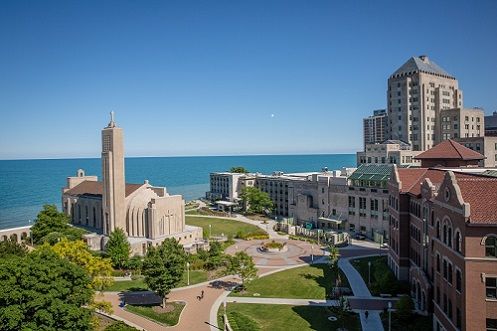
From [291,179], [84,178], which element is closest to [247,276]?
[291,179]

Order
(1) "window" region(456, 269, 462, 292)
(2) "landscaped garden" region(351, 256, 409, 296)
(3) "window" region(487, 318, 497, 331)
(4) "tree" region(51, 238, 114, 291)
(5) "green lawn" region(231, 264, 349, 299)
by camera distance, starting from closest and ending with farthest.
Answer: (3) "window" region(487, 318, 497, 331) < (1) "window" region(456, 269, 462, 292) < (4) "tree" region(51, 238, 114, 291) < (2) "landscaped garden" region(351, 256, 409, 296) < (5) "green lawn" region(231, 264, 349, 299)

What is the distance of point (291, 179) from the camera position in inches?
4257

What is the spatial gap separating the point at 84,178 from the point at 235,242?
4913 cm

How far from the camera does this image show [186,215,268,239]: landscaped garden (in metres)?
86.7

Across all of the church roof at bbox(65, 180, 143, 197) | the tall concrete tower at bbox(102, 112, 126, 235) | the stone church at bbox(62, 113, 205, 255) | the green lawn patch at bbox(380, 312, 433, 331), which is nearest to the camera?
the green lawn patch at bbox(380, 312, 433, 331)

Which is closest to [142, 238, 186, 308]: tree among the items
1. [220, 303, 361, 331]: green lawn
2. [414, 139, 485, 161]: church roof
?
[220, 303, 361, 331]: green lawn

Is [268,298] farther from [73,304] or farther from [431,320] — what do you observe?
[73,304]

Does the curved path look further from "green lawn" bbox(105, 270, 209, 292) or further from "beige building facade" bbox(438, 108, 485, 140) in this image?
"beige building facade" bbox(438, 108, 485, 140)

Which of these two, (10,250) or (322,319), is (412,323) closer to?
(322,319)

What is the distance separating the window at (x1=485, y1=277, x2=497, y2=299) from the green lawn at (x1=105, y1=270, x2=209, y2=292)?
118 ft

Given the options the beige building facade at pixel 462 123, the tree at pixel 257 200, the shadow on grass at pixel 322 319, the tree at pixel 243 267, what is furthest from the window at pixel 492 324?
the beige building facade at pixel 462 123

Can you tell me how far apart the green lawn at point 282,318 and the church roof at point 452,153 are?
105 ft

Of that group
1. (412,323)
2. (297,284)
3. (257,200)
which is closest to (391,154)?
(257,200)

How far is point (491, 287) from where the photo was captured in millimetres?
30375
